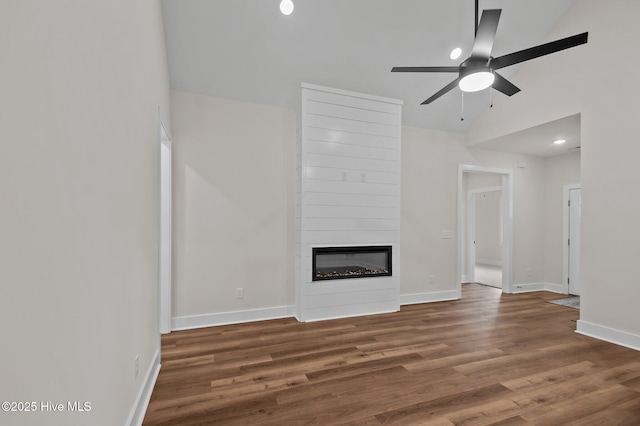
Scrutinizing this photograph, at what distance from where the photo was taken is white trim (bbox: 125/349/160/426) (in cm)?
178

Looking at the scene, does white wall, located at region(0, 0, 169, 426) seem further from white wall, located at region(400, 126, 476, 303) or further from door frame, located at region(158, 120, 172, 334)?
white wall, located at region(400, 126, 476, 303)

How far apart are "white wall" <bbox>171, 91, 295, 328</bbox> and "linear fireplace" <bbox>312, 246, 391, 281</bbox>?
15.8 inches

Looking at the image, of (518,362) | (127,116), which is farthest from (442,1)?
(518,362)

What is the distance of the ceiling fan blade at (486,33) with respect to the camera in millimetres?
2100

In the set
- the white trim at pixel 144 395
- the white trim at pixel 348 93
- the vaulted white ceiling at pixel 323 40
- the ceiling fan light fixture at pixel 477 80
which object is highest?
the vaulted white ceiling at pixel 323 40

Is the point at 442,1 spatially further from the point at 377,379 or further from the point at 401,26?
the point at 377,379

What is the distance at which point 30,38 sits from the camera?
0.79 metres

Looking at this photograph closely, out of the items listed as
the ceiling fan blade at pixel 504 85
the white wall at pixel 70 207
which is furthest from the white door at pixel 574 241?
the white wall at pixel 70 207

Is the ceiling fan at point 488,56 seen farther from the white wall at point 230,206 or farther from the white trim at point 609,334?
the white trim at point 609,334

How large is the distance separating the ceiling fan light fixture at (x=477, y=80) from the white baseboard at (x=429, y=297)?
3.20m

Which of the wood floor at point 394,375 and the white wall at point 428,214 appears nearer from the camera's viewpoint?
the wood floor at point 394,375

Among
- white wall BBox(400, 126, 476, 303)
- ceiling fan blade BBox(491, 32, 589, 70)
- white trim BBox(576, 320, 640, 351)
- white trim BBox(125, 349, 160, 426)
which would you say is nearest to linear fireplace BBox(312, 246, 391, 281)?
white wall BBox(400, 126, 476, 303)

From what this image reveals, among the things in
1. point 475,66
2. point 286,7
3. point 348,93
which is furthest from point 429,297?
point 286,7

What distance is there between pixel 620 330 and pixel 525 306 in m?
1.47
